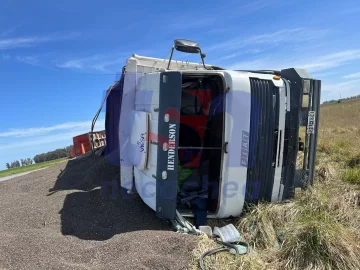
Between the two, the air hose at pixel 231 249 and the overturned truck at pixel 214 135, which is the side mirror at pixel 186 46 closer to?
the overturned truck at pixel 214 135

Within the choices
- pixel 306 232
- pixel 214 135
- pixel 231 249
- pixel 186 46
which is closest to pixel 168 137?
pixel 214 135

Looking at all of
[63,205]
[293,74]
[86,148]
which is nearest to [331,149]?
[293,74]

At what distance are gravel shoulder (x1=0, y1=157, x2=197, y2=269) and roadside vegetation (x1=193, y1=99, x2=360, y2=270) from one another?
456 mm

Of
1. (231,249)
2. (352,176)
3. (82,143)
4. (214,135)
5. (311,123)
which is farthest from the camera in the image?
(82,143)

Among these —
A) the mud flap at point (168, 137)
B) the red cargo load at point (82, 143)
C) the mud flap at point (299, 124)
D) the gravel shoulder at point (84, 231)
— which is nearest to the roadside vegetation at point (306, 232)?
the mud flap at point (299, 124)

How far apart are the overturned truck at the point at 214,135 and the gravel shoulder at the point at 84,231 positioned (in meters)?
0.40

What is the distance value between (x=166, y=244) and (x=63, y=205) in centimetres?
198

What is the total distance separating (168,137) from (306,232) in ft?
5.99

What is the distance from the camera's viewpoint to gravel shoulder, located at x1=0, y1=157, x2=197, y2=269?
9.79ft

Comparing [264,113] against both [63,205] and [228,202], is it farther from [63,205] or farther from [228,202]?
[63,205]

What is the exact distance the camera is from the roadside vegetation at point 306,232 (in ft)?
10.0

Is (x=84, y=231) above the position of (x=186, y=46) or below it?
below

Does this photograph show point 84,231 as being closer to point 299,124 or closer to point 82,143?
point 299,124

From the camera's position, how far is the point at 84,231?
147 inches
